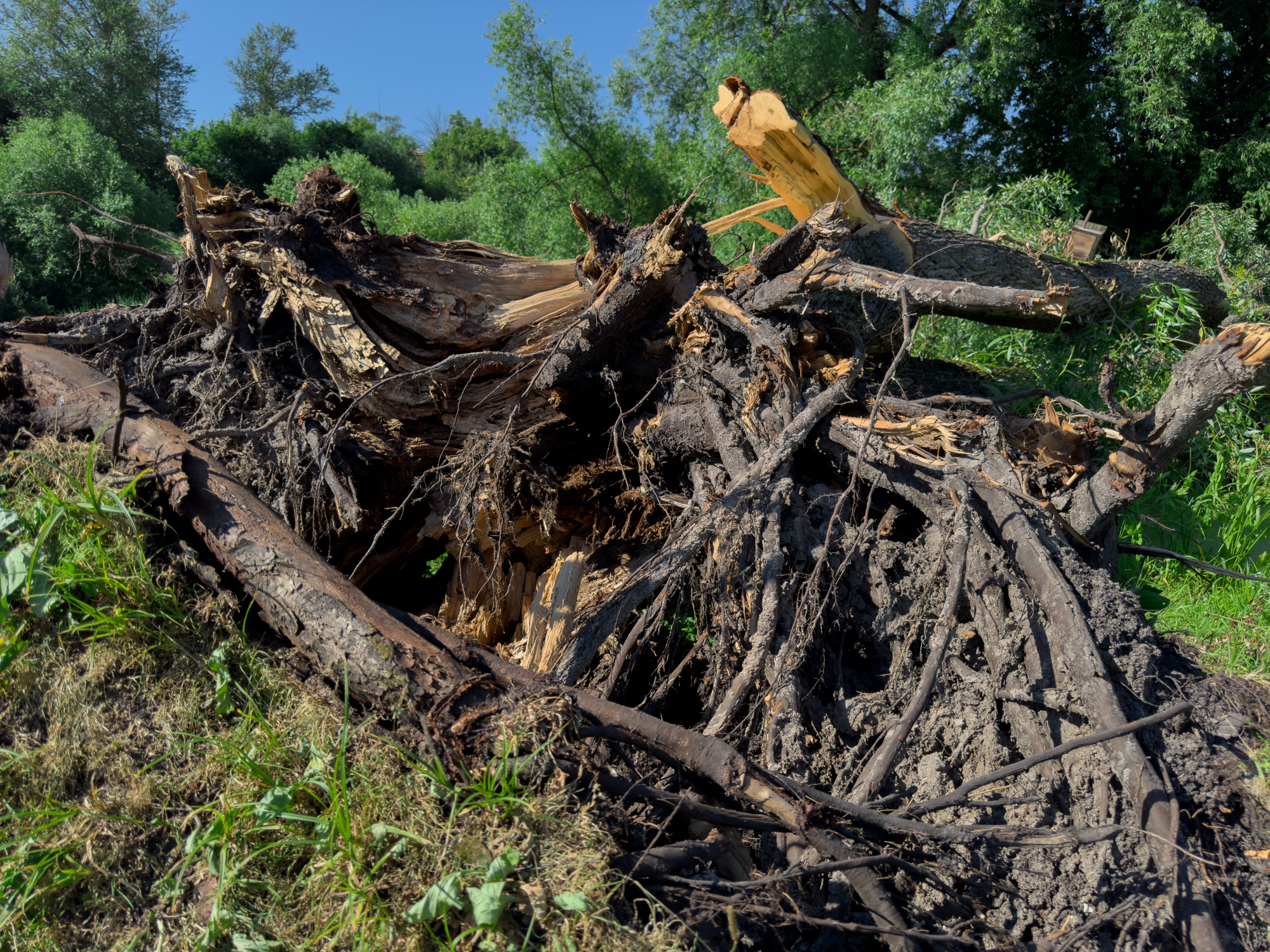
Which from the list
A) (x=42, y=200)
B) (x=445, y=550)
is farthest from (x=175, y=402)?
(x=42, y=200)

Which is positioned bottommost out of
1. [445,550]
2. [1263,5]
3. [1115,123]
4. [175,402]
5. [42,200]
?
[445,550]

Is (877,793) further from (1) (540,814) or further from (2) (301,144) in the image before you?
(2) (301,144)

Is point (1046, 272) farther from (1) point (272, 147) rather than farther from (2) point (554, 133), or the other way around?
(1) point (272, 147)

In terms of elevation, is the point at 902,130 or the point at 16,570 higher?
the point at 902,130

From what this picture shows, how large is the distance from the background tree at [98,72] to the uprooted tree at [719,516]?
61.8ft

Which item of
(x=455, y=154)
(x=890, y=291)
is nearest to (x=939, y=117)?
(x=890, y=291)

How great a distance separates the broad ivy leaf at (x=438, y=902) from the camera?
1.47 m

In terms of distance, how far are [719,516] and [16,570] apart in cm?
219

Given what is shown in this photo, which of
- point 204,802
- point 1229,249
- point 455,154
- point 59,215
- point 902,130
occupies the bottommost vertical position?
point 204,802

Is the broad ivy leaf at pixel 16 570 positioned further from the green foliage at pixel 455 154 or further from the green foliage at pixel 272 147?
the green foliage at pixel 455 154

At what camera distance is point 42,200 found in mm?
11430

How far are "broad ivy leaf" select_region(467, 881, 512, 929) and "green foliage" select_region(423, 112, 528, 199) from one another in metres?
29.2

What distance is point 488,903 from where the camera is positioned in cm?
145

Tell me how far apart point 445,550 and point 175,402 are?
5.39ft
